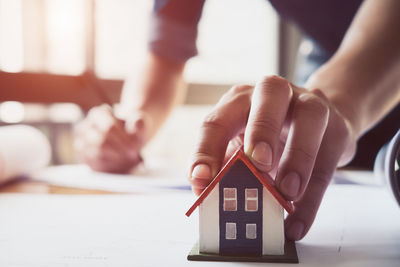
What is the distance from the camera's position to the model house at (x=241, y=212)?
1.23ft

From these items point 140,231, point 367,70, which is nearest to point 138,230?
point 140,231

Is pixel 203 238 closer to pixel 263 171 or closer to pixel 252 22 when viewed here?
pixel 263 171

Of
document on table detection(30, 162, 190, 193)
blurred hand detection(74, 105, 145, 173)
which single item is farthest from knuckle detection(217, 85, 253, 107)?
blurred hand detection(74, 105, 145, 173)

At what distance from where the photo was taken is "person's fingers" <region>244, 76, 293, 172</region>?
0.38m

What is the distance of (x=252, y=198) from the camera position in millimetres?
377

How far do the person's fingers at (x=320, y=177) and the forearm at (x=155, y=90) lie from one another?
72 cm

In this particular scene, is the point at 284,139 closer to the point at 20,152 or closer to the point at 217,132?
the point at 217,132

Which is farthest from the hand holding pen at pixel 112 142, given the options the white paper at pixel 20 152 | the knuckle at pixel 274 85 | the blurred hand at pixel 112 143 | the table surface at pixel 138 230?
the knuckle at pixel 274 85

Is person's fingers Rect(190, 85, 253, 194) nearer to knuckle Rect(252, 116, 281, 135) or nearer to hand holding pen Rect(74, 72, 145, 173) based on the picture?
knuckle Rect(252, 116, 281, 135)

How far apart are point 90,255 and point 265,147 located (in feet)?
0.64

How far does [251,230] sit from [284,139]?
181 millimetres

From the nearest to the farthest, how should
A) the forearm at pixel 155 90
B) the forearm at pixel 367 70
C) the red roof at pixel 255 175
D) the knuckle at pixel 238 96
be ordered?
the red roof at pixel 255 175 → the knuckle at pixel 238 96 → the forearm at pixel 367 70 → the forearm at pixel 155 90

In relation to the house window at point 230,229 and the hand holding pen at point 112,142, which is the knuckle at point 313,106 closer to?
the house window at point 230,229

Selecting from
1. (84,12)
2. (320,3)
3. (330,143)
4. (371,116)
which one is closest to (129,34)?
(84,12)
